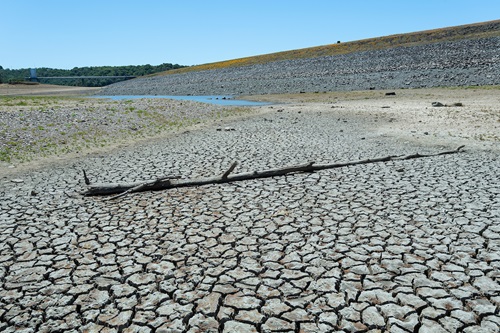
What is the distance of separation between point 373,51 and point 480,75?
19.3 metres

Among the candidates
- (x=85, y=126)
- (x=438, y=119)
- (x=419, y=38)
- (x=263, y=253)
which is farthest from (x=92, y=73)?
(x=263, y=253)

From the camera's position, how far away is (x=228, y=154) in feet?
38.1

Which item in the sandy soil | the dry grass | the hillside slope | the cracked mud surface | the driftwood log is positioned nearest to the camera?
the cracked mud surface

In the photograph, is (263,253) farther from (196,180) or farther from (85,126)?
(85,126)

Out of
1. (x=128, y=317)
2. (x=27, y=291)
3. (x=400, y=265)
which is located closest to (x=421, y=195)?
(x=400, y=265)

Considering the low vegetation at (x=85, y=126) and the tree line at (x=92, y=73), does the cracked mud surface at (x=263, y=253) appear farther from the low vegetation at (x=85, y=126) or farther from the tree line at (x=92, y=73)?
the tree line at (x=92, y=73)

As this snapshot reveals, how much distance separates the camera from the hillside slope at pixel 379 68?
32344mm

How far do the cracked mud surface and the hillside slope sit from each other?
26.5m

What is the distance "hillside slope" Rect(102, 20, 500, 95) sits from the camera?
3234 centimetres

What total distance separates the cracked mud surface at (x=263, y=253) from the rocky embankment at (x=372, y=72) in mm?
25924

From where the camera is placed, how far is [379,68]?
39.9m

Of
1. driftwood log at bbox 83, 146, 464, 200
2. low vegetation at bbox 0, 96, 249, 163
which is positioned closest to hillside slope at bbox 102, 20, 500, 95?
low vegetation at bbox 0, 96, 249, 163

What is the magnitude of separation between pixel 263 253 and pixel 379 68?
39179 millimetres

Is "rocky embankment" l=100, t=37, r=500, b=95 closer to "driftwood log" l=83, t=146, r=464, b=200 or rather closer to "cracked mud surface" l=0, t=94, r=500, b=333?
"driftwood log" l=83, t=146, r=464, b=200
